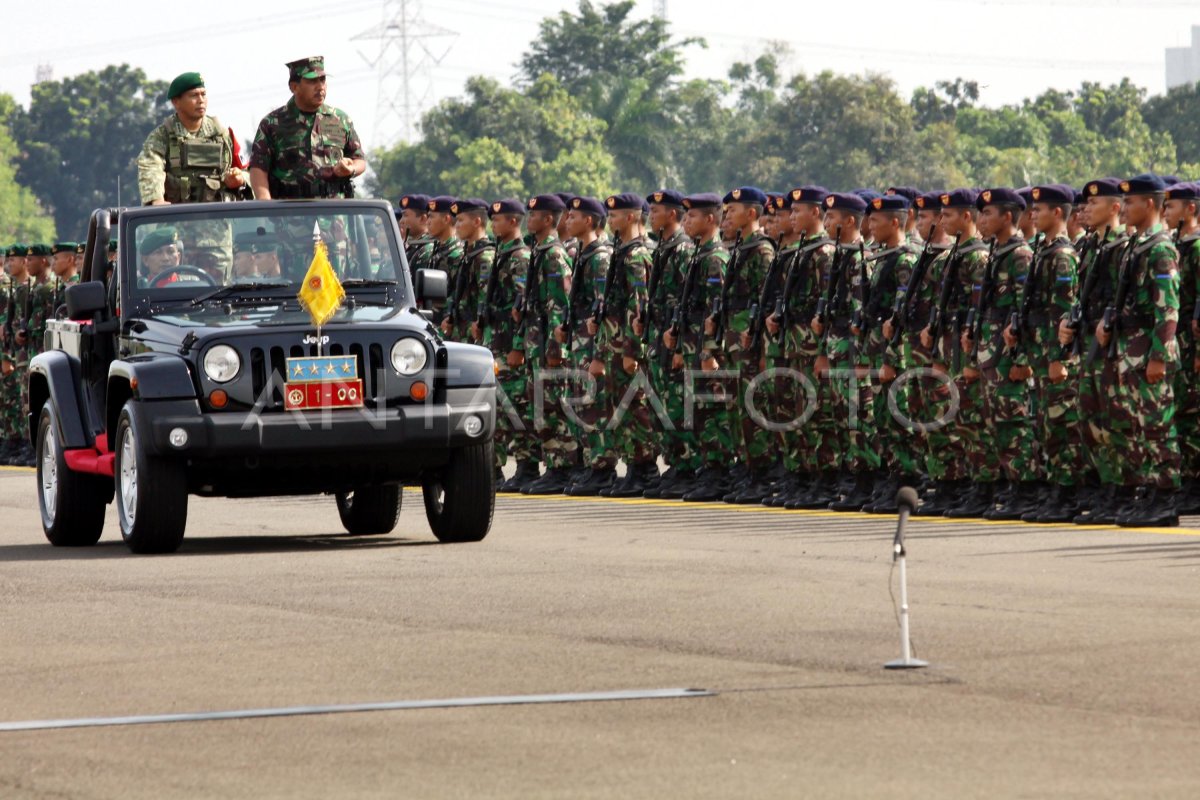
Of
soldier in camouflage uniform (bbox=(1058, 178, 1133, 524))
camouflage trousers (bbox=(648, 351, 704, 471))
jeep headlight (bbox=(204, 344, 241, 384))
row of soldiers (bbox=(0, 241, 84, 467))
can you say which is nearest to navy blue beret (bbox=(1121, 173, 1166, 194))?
soldier in camouflage uniform (bbox=(1058, 178, 1133, 524))

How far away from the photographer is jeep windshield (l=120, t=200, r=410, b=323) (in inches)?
547

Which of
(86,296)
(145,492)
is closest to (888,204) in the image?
(86,296)

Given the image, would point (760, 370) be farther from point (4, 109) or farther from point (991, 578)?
point (4, 109)

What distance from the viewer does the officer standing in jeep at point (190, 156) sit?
1493 cm

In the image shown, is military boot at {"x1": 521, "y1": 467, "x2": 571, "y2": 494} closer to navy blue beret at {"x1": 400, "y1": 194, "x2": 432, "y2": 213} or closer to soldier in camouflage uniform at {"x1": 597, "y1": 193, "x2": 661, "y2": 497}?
soldier in camouflage uniform at {"x1": 597, "y1": 193, "x2": 661, "y2": 497}

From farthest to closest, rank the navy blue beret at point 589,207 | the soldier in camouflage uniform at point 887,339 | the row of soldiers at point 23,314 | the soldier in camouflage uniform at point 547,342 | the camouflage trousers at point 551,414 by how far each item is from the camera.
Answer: the row of soldiers at point 23,314 < the camouflage trousers at point 551,414 < the soldier in camouflage uniform at point 547,342 < the navy blue beret at point 589,207 < the soldier in camouflage uniform at point 887,339

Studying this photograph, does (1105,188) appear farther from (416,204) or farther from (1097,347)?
(416,204)

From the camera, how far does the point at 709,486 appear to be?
57.8 ft

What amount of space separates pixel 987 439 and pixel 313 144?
456 centimetres

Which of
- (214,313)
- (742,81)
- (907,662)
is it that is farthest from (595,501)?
(742,81)

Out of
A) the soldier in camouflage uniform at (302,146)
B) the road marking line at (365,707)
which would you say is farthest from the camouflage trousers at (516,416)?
the road marking line at (365,707)

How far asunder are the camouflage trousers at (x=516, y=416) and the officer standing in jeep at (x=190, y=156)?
4.64 meters

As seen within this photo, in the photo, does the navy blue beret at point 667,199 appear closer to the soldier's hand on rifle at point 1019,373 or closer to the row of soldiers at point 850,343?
the row of soldiers at point 850,343

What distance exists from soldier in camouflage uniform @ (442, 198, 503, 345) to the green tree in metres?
104
